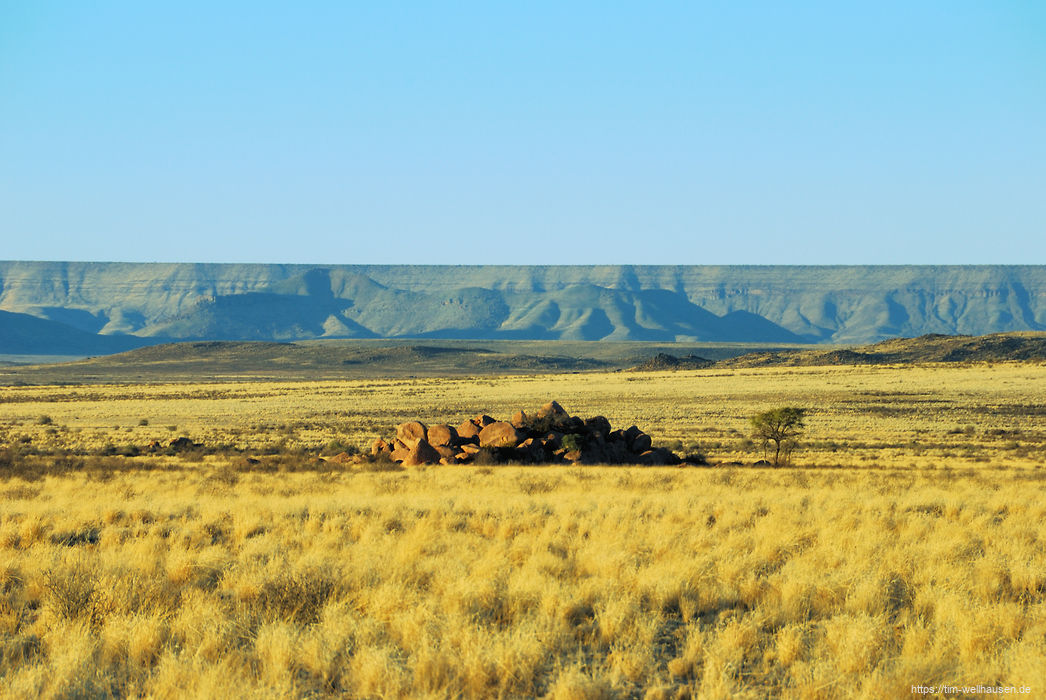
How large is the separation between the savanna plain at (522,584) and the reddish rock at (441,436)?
19.9ft

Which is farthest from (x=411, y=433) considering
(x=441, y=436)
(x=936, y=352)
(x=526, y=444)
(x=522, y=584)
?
(x=936, y=352)

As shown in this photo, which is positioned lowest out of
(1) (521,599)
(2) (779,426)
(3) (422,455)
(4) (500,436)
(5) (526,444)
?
(3) (422,455)

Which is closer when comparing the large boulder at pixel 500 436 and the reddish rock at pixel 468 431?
the large boulder at pixel 500 436

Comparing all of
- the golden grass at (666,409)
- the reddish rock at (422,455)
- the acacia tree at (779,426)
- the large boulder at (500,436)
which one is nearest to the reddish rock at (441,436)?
the reddish rock at (422,455)

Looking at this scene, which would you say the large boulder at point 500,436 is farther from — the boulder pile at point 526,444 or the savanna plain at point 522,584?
the savanna plain at point 522,584

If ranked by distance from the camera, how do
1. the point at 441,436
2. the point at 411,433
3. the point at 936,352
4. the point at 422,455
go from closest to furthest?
1. the point at 422,455
2. the point at 441,436
3. the point at 411,433
4. the point at 936,352

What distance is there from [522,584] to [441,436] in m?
20.0

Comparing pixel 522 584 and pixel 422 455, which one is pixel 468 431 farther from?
pixel 522 584

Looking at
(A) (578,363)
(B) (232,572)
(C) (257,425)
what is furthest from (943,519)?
(A) (578,363)

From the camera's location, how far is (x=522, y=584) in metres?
8.59

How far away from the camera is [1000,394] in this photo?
57094 mm

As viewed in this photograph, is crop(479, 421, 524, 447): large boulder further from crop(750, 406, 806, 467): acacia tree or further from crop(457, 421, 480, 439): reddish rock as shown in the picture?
crop(750, 406, 806, 467): acacia tree

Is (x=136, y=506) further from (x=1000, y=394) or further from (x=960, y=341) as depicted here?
(x=960, y=341)

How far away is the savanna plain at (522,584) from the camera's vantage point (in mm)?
6484
